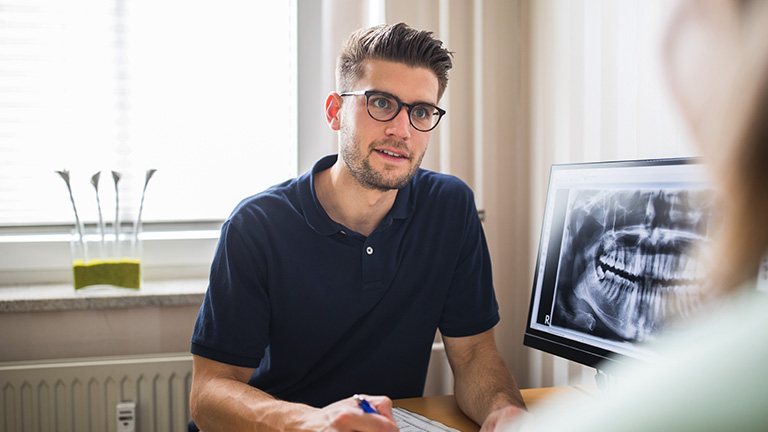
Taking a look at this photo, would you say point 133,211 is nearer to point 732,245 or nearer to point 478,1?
point 478,1

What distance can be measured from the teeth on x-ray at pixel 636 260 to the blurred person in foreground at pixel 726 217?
0.58 metres

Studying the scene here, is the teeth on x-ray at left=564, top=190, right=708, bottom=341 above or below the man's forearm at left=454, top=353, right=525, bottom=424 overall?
above

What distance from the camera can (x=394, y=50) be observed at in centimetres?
129

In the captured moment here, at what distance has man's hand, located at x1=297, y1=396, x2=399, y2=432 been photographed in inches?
32.3

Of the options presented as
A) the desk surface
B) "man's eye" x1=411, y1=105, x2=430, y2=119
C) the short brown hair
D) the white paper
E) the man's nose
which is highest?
the short brown hair

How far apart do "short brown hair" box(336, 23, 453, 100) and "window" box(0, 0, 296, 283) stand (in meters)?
0.60

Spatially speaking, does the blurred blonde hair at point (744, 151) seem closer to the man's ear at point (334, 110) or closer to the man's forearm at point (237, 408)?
the man's forearm at point (237, 408)

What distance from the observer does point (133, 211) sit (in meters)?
1.79

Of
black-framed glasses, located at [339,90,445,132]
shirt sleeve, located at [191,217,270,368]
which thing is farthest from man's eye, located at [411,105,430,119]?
shirt sleeve, located at [191,217,270,368]

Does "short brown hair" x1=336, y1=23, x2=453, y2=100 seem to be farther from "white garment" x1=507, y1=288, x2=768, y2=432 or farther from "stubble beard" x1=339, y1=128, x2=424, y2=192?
"white garment" x1=507, y1=288, x2=768, y2=432

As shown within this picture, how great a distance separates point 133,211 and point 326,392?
38.2 inches

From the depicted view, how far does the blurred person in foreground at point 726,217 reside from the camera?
24cm

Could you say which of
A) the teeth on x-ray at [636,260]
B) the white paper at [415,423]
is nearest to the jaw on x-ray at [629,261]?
the teeth on x-ray at [636,260]

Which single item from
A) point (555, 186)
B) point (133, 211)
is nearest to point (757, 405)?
point (555, 186)
